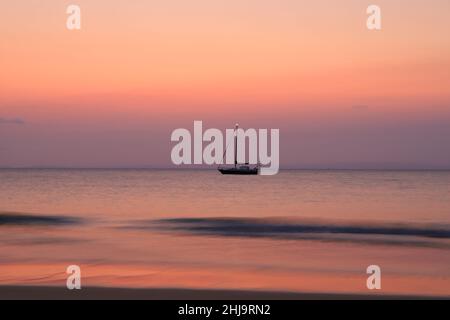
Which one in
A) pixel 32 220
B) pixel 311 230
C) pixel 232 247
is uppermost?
pixel 32 220

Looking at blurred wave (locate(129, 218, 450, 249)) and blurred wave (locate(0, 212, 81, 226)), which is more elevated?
blurred wave (locate(0, 212, 81, 226))

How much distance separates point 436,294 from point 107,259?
31.1 ft

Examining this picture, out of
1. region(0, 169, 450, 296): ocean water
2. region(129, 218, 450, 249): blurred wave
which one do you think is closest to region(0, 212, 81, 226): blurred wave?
region(0, 169, 450, 296): ocean water

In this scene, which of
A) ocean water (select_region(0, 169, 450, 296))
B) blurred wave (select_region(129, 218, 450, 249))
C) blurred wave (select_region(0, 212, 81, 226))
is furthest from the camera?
blurred wave (select_region(0, 212, 81, 226))

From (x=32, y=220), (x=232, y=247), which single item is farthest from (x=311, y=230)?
(x=32, y=220)

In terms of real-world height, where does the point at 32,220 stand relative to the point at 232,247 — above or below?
above

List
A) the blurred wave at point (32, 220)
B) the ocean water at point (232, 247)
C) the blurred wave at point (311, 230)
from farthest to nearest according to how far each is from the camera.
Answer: the blurred wave at point (32, 220) → the blurred wave at point (311, 230) → the ocean water at point (232, 247)

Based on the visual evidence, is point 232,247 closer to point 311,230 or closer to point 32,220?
point 311,230

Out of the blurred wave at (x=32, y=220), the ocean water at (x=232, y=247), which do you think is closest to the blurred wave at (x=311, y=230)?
the ocean water at (x=232, y=247)

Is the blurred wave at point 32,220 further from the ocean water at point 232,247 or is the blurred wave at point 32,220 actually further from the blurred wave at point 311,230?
the blurred wave at point 311,230

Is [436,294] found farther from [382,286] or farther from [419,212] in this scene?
[419,212]

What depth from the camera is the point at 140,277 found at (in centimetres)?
1659

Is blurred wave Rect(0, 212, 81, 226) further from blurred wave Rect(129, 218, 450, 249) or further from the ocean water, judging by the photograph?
blurred wave Rect(129, 218, 450, 249)
